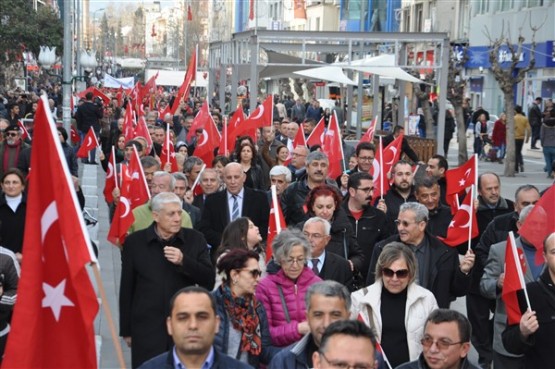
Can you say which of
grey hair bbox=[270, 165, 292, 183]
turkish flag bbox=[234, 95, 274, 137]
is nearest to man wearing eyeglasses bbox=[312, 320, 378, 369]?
grey hair bbox=[270, 165, 292, 183]

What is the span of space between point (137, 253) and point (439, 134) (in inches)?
712

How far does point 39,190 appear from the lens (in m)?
5.36

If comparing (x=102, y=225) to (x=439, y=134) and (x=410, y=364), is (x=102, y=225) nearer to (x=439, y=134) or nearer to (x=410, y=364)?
(x=439, y=134)

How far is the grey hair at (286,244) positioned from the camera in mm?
7297

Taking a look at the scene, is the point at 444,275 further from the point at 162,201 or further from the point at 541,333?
the point at 162,201

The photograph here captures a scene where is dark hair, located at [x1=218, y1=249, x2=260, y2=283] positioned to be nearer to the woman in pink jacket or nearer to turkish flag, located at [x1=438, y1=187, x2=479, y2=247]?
the woman in pink jacket

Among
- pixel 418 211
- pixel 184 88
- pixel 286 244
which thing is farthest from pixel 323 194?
pixel 184 88

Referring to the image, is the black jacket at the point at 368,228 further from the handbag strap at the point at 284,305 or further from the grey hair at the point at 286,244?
the handbag strap at the point at 284,305

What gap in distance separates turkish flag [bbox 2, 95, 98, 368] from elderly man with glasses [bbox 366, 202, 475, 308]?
3616 millimetres

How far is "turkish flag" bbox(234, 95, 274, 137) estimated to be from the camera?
1917 centimetres

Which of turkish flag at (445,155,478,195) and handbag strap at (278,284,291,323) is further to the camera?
turkish flag at (445,155,478,195)

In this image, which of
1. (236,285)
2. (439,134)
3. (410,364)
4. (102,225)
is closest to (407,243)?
(236,285)

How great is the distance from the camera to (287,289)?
23.8ft

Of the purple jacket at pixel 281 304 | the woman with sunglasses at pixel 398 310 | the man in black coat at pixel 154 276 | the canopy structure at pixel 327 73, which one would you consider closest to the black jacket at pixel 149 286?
the man in black coat at pixel 154 276
